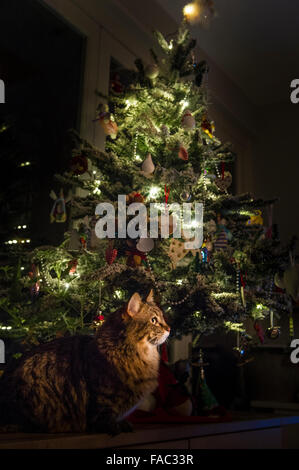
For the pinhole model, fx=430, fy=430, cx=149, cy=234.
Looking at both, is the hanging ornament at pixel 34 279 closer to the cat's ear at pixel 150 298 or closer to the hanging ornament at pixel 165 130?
the cat's ear at pixel 150 298

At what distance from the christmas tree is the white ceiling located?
3.88 feet

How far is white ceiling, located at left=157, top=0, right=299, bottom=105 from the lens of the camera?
2799mm

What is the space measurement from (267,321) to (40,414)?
7.76 ft

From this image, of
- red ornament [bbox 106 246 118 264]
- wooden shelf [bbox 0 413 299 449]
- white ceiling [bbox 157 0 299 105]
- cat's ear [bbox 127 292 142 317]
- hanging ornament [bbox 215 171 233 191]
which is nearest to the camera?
wooden shelf [bbox 0 413 299 449]

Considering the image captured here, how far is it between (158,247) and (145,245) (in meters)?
0.10

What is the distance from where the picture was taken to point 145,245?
1506mm

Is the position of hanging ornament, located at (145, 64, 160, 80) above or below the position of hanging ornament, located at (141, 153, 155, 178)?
above

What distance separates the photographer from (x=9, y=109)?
1.94 meters

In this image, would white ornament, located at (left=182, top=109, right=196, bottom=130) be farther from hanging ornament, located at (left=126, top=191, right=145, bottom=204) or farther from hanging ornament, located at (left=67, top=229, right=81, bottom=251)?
hanging ornament, located at (left=67, top=229, right=81, bottom=251)

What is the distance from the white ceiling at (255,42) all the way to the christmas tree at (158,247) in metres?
1.18

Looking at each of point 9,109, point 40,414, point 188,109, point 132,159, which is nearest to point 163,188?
point 132,159

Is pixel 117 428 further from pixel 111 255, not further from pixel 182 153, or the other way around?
pixel 182 153

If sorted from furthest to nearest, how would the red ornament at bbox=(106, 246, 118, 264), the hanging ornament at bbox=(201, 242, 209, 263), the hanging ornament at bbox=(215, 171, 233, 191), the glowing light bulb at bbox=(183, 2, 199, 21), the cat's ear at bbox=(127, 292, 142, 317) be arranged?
the glowing light bulb at bbox=(183, 2, 199, 21)
the hanging ornament at bbox=(215, 171, 233, 191)
the hanging ornament at bbox=(201, 242, 209, 263)
the red ornament at bbox=(106, 246, 118, 264)
the cat's ear at bbox=(127, 292, 142, 317)

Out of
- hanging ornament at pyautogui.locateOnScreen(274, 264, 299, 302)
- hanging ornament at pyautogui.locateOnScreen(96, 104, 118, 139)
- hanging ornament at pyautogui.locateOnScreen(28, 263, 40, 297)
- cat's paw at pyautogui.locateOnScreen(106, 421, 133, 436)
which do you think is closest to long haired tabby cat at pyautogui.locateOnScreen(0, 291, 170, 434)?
cat's paw at pyautogui.locateOnScreen(106, 421, 133, 436)
